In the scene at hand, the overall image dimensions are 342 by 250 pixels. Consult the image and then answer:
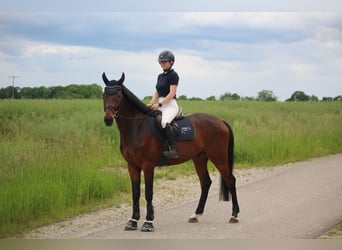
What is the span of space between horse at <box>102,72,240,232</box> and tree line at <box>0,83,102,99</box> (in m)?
2.69

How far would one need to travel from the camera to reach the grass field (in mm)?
7188

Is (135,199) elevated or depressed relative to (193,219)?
elevated

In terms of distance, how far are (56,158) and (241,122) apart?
762 cm

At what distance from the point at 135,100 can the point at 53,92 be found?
10.8ft

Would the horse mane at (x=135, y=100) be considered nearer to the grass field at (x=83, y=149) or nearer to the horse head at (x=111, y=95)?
the horse head at (x=111, y=95)

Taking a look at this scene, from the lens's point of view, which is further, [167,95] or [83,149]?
[83,149]

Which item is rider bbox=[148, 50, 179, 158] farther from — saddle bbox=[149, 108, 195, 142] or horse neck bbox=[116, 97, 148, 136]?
horse neck bbox=[116, 97, 148, 136]

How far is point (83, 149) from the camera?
10.1m

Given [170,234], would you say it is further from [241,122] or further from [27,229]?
[241,122]

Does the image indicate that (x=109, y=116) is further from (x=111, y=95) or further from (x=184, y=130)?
(x=184, y=130)

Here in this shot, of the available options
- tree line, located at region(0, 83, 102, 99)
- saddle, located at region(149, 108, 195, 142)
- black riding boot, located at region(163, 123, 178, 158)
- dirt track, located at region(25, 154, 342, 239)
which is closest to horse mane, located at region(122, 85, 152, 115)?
saddle, located at region(149, 108, 195, 142)

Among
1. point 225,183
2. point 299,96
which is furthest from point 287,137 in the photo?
point 225,183

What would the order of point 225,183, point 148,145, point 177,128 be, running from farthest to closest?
point 225,183
point 177,128
point 148,145

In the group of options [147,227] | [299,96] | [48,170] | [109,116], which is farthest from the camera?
[299,96]
